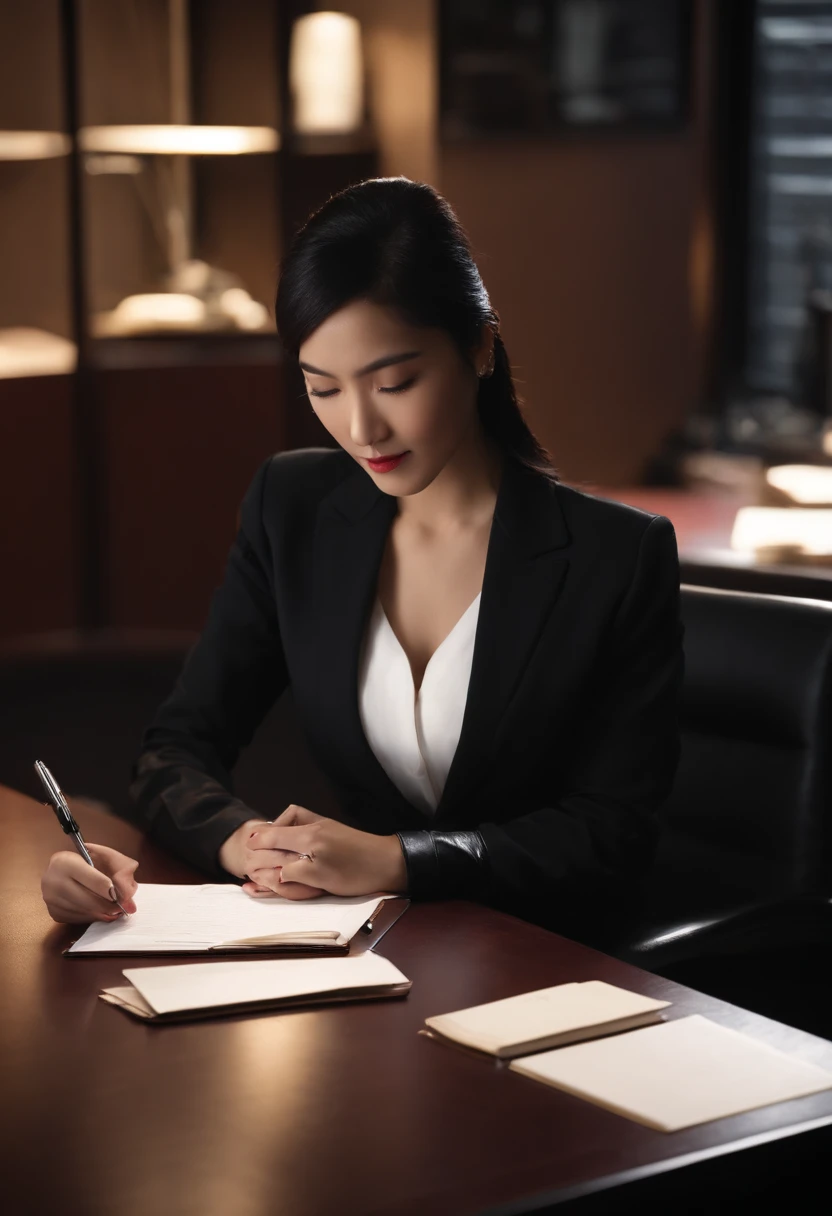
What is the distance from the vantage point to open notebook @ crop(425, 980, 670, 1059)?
1204mm

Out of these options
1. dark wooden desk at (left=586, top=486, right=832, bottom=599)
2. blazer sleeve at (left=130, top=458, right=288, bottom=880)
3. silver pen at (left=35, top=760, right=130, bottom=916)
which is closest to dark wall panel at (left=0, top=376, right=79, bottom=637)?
dark wooden desk at (left=586, top=486, right=832, bottom=599)

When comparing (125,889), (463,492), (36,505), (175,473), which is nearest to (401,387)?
(463,492)

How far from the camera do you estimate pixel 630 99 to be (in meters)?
4.38

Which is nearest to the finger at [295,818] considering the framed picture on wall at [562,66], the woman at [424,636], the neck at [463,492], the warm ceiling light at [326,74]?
the woman at [424,636]

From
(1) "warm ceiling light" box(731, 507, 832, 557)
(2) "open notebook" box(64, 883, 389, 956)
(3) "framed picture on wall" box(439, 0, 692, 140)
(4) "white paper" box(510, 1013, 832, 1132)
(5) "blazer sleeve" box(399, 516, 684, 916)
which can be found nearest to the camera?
(4) "white paper" box(510, 1013, 832, 1132)

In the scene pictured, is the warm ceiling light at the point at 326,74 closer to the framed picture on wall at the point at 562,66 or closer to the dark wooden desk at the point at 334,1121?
the framed picture on wall at the point at 562,66

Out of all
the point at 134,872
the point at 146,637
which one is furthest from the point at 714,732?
the point at 146,637

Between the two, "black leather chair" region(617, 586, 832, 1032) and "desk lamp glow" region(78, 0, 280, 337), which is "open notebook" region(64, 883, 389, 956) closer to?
"black leather chair" region(617, 586, 832, 1032)

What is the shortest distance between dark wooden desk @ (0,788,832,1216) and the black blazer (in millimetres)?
339

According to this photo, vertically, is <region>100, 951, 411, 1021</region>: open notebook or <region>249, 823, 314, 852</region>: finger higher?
<region>249, 823, 314, 852</region>: finger

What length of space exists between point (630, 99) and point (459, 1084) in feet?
12.1

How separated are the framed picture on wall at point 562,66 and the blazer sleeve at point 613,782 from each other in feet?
8.55

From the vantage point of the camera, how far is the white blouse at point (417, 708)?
1841 mm

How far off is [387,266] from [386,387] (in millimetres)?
130
